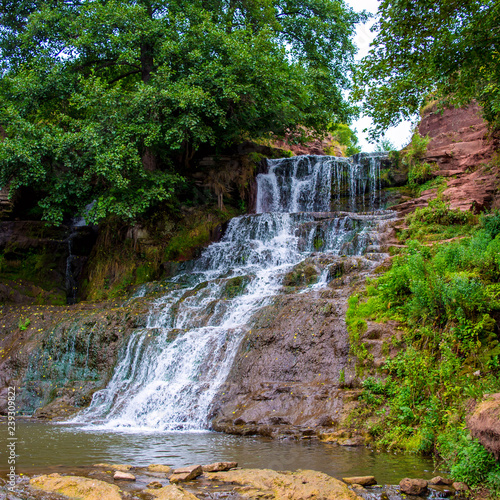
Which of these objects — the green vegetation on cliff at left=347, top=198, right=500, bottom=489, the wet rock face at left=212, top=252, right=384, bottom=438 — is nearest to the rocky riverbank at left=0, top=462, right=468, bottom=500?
the green vegetation on cliff at left=347, top=198, right=500, bottom=489

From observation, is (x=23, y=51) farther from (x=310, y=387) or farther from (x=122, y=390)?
(x=310, y=387)

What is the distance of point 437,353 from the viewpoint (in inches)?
294

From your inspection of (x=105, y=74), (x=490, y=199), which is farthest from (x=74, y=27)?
(x=490, y=199)

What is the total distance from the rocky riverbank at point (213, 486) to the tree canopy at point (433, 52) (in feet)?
25.0

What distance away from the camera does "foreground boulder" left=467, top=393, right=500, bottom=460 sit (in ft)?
14.9

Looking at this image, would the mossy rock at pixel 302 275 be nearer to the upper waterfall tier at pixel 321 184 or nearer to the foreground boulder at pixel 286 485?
the upper waterfall tier at pixel 321 184

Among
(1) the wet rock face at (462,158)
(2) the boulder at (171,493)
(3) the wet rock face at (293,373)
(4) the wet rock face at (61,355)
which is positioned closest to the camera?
(2) the boulder at (171,493)

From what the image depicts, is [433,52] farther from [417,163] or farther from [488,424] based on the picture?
[417,163]

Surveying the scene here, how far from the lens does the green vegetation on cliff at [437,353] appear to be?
20.3ft

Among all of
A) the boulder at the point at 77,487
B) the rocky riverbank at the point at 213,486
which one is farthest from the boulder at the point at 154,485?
the boulder at the point at 77,487

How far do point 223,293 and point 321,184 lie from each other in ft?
29.5

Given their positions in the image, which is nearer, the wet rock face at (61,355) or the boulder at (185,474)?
the boulder at (185,474)

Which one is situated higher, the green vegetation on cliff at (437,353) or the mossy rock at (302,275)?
the mossy rock at (302,275)

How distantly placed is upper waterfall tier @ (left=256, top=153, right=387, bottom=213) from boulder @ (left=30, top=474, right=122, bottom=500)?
16.7 metres
